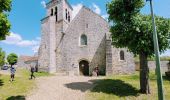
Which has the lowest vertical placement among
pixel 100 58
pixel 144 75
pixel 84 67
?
pixel 144 75

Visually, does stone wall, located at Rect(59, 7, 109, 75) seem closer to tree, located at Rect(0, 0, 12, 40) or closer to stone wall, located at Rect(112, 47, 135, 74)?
stone wall, located at Rect(112, 47, 135, 74)

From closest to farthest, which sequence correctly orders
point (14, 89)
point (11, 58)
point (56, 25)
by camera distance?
point (14, 89) → point (56, 25) → point (11, 58)

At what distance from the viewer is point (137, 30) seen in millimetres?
20172

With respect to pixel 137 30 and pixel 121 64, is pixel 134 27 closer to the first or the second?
pixel 137 30

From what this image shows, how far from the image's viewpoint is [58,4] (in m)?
42.8

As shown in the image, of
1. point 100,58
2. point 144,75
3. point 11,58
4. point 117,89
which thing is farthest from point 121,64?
point 11,58

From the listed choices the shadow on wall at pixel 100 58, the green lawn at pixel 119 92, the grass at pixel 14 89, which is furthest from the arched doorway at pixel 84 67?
the grass at pixel 14 89

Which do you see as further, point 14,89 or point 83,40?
point 83,40

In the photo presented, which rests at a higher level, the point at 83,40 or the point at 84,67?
the point at 83,40

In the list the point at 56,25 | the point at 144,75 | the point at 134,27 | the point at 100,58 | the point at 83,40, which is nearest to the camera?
the point at 134,27

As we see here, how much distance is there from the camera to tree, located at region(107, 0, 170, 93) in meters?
20.2

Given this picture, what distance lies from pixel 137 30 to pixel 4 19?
1239 cm

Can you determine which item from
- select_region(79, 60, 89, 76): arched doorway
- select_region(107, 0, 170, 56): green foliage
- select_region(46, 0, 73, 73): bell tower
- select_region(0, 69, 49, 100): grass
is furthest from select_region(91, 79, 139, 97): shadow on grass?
select_region(46, 0, 73, 73): bell tower

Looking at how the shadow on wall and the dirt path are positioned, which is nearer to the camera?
the dirt path
